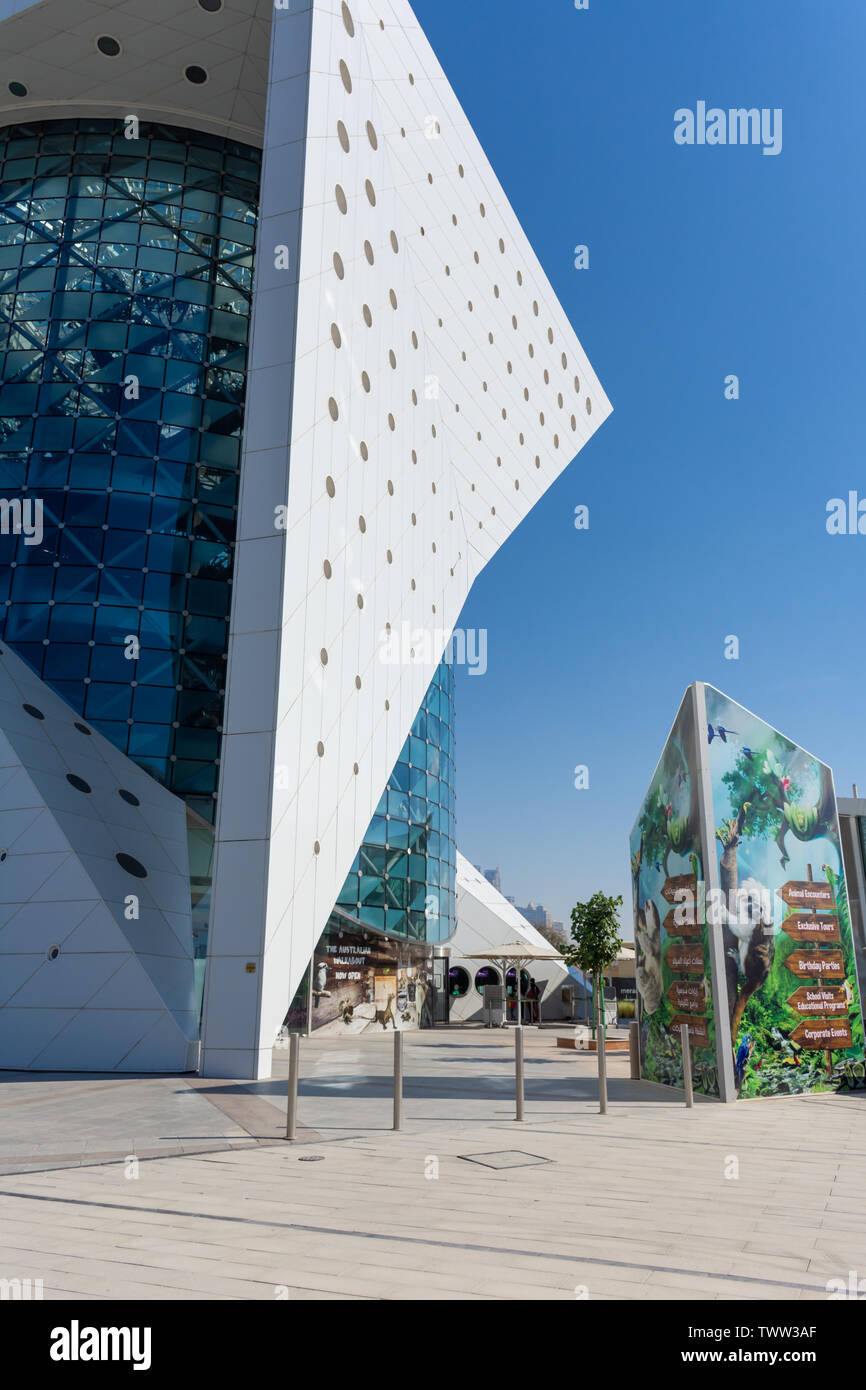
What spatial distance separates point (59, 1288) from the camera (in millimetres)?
3303

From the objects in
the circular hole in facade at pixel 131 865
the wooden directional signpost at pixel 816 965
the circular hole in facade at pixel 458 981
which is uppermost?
the circular hole in facade at pixel 131 865

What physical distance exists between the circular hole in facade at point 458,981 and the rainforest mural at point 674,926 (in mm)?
20168

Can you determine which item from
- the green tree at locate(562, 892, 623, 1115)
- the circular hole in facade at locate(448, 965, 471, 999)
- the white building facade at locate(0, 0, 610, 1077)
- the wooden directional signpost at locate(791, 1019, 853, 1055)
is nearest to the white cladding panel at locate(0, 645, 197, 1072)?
the white building facade at locate(0, 0, 610, 1077)

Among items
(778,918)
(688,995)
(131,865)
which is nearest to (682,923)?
(688,995)

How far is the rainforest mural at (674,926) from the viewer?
9.92 m

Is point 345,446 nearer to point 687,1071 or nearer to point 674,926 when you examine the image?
point 674,926

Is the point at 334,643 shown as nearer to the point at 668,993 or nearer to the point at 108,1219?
the point at 668,993

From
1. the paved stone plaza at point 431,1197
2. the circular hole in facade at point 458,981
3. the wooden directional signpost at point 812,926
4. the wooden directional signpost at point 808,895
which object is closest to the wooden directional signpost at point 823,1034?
the paved stone plaza at point 431,1197

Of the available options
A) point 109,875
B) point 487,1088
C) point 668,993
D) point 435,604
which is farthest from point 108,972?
point 435,604

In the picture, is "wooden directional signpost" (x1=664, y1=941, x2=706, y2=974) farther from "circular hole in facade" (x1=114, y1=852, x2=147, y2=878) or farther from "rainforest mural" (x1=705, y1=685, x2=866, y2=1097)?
"circular hole in facade" (x1=114, y1=852, x2=147, y2=878)

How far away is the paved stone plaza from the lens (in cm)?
347

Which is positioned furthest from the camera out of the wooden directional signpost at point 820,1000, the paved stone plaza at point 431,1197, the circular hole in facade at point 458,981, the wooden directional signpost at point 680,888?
the circular hole in facade at point 458,981

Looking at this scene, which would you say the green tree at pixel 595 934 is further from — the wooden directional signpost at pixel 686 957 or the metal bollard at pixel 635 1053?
the wooden directional signpost at pixel 686 957

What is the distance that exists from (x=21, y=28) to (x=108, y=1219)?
2671cm
